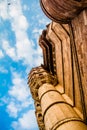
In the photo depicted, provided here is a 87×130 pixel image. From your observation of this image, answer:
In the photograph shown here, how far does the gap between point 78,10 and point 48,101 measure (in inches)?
167

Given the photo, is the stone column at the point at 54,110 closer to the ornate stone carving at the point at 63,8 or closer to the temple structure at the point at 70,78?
the temple structure at the point at 70,78

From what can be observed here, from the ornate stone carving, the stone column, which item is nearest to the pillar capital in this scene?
the stone column

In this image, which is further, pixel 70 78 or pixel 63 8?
pixel 70 78

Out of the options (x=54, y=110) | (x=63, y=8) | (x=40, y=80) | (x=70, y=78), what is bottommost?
(x=54, y=110)

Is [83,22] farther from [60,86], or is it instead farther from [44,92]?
[60,86]

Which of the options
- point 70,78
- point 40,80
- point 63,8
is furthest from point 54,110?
point 40,80

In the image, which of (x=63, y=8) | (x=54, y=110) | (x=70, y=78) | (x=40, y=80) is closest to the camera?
(x=63, y=8)

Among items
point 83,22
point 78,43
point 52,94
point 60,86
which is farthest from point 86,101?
point 60,86

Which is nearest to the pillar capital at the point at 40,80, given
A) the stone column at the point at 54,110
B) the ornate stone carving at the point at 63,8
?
the stone column at the point at 54,110

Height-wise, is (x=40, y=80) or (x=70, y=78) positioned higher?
(x=40, y=80)

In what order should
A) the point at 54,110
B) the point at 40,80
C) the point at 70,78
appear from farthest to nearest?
1. the point at 40,80
2. the point at 70,78
3. the point at 54,110

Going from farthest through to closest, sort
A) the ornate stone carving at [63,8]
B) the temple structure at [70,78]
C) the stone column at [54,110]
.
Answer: the stone column at [54,110] < the temple structure at [70,78] < the ornate stone carving at [63,8]

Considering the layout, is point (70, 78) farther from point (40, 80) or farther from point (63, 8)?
point (63, 8)

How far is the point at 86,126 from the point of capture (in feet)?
20.7
